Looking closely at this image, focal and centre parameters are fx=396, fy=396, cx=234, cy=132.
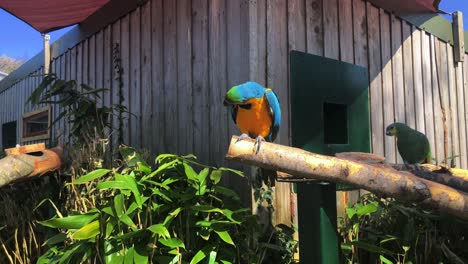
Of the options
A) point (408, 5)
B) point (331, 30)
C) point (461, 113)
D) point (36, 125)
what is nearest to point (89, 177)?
point (331, 30)

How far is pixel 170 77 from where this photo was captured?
427cm

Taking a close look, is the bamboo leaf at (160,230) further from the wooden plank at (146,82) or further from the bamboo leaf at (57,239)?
the wooden plank at (146,82)

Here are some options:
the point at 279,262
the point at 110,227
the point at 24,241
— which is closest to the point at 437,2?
the point at 279,262

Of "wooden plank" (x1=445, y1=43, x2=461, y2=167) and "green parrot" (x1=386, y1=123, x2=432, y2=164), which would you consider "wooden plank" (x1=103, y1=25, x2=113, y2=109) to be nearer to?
"green parrot" (x1=386, y1=123, x2=432, y2=164)

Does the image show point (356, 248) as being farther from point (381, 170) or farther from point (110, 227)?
point (110, 227)

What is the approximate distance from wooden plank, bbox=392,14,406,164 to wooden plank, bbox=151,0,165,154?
2.76 metres

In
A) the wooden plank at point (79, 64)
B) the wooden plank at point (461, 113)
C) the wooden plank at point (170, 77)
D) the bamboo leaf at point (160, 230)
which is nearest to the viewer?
the bamboo leaf at point (160, 230)

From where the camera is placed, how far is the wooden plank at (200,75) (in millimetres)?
3795

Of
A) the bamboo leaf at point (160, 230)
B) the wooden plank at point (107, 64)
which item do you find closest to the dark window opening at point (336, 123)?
the bamboo leaf at point (160, 230)

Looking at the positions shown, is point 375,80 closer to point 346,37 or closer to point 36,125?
point 346,37

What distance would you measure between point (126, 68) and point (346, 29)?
8.78 ft

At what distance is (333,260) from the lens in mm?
2295

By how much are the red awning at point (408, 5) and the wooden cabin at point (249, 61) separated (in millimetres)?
29

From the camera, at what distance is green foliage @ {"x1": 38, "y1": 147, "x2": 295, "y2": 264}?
266cm
